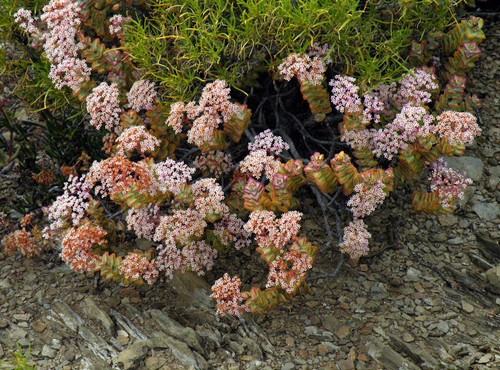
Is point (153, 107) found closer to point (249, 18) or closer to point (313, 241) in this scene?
point (249, 18)

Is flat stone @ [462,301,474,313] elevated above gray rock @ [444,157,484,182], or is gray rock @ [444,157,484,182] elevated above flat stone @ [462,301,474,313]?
gray rock @ [444,157,484,182]

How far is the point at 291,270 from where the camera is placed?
9.68 ft

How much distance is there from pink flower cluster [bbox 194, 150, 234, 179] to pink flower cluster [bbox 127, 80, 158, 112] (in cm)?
44

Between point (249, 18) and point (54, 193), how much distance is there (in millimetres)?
1971

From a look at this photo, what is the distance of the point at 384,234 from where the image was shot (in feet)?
12.5

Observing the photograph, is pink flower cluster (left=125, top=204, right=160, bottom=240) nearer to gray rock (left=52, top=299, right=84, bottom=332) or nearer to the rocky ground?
the rocky ground

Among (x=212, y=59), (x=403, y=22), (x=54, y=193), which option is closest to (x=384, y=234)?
(x=403, y=22)

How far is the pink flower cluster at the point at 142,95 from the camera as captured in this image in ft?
11.0

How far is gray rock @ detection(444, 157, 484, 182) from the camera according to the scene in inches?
160

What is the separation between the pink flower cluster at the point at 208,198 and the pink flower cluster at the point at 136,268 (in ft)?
1.41

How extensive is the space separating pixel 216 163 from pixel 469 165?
1.90m

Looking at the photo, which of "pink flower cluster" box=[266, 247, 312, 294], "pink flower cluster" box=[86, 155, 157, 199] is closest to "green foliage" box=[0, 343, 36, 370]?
"pink flower cluster" box=[86, 155, 157, 199]

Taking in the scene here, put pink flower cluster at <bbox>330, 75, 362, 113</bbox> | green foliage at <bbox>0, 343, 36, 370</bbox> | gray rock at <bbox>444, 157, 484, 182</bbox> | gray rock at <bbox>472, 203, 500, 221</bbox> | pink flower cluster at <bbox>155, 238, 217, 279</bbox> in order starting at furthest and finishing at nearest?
gray rock at <bbox>444, 157, 484, 182</bbox>
gray rock at <bbox>472, 203, 500, 221</bbox>
pink flower cluster at <bbox>155, 238, 217, 279</bbox>
pink flower cluster at <bbox>330, 75, 362, 113</bbox>
green foliage at <bbox>0, 343, 36, 370</bbox>

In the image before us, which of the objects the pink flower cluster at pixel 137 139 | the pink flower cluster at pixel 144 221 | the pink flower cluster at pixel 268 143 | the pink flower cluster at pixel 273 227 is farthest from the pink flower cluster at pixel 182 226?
the pink flower cluster at pixel 268 143
